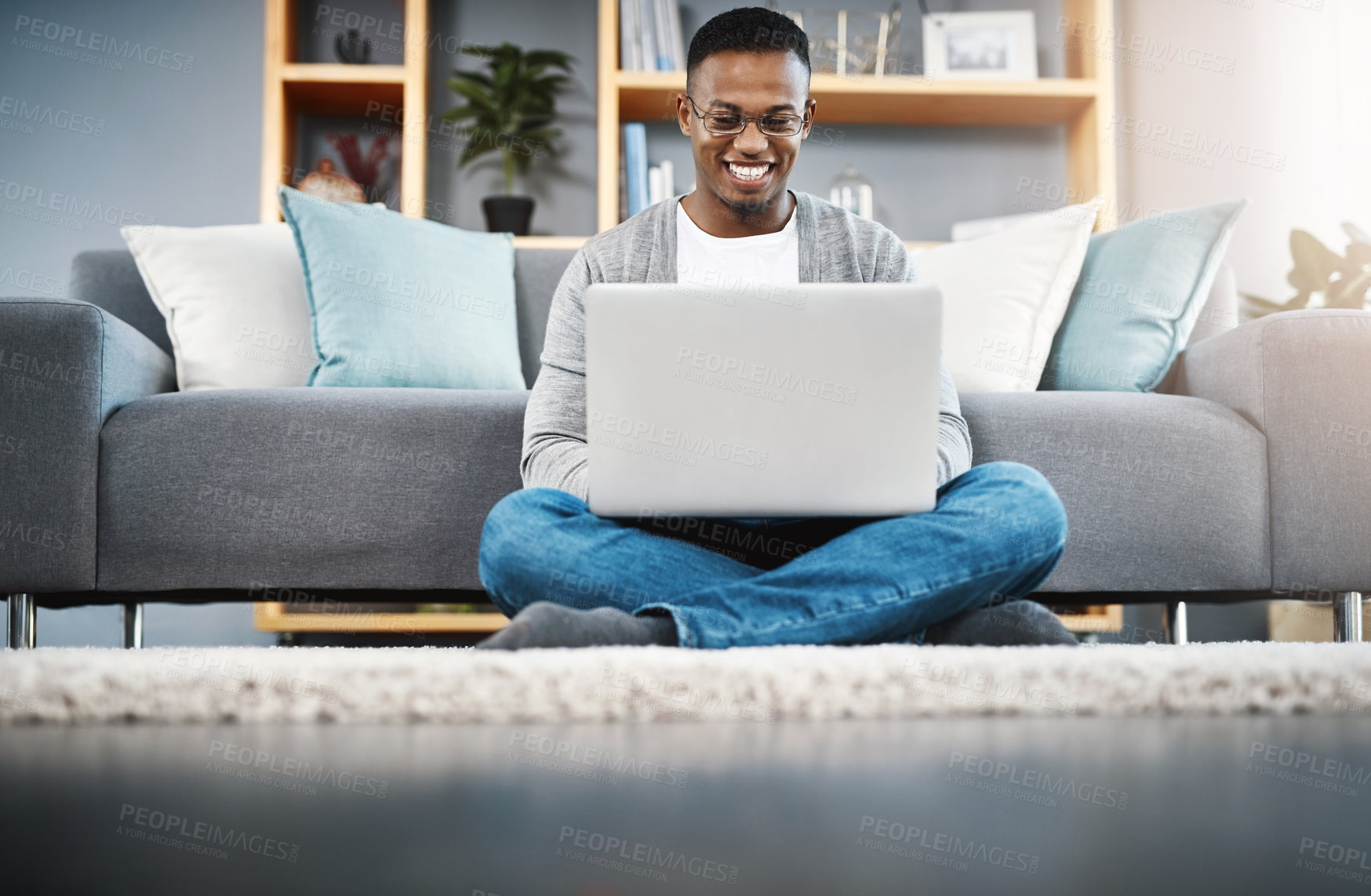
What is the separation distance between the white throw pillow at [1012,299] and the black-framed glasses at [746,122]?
17.3 inches

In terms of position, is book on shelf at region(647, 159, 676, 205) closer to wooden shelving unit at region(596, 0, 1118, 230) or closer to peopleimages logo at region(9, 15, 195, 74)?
wooden shelving unit at region(596, 0, 1118, 230)

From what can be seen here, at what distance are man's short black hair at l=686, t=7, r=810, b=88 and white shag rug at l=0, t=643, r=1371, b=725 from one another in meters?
1.11

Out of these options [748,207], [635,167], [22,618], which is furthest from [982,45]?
[22,618]

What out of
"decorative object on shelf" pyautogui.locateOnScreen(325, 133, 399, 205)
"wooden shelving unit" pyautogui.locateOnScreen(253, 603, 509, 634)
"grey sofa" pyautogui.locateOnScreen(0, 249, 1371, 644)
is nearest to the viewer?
"grey sofa" pyautogui.locateOnScreen(0, 249, 1371, 644)

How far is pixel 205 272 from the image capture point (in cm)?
200

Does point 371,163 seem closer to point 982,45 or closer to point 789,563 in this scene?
point 982,45

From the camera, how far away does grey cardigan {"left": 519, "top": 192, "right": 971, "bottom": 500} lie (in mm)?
1442

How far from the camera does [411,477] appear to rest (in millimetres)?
1611

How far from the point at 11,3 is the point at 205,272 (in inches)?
76.0

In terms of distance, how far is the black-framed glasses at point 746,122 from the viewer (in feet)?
5.21

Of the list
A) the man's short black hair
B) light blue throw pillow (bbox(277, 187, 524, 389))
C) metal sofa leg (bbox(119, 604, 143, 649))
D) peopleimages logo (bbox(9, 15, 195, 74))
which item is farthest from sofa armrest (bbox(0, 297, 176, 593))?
peopleimages logo (bbox(9, 15, 195, 74))

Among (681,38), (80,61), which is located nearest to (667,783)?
(681,38)

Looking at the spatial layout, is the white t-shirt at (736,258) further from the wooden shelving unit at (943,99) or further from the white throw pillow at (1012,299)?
the wooden shelving unit at (943,99)

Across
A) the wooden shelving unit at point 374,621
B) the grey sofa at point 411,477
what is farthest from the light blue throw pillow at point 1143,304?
the wooden shelving unit at point 374,621
